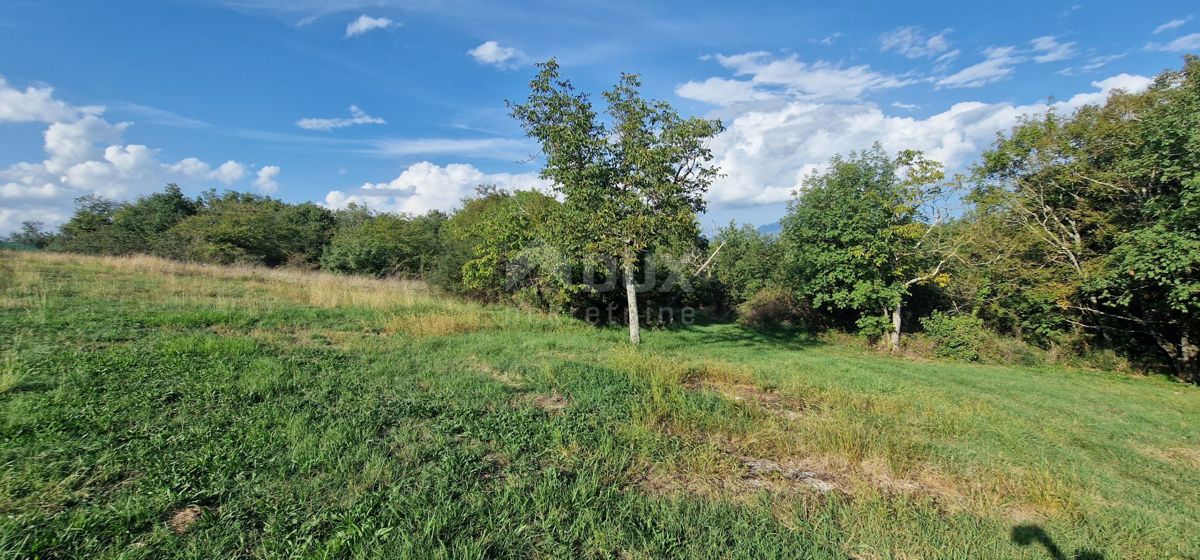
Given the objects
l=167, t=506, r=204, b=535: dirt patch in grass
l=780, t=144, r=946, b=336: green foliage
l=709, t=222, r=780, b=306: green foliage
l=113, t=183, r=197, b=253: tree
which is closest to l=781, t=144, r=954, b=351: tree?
l=780, t=144, r=946, b=336: green foliage

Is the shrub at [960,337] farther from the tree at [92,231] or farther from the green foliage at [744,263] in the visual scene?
the tree at [92,231]

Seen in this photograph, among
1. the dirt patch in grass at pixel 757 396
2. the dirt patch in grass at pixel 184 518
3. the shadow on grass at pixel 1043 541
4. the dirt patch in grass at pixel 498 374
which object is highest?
the dirt patch in grass at pixel 184 518

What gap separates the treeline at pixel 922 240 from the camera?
9992 mm

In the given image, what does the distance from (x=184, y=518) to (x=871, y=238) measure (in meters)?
16.8

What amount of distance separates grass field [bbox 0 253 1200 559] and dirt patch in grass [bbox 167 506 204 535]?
0.01 m

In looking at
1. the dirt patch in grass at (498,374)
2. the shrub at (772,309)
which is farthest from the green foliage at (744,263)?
the dirt patch in grass at (498,374)

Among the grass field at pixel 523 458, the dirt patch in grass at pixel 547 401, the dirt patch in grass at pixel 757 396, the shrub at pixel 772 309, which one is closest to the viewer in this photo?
the grass field at pixel 523 458

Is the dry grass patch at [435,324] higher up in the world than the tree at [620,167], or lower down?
lower down

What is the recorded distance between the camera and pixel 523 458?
3.76 metres

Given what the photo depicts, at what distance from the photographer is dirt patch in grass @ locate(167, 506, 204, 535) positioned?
2.54m

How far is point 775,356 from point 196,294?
15535 millimetres

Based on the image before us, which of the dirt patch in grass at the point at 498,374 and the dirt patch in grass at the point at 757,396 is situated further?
the dirt patch in grass at the point at 498,374

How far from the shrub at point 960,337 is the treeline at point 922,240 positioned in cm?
5

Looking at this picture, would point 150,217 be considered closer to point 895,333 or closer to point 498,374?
point 498,374
